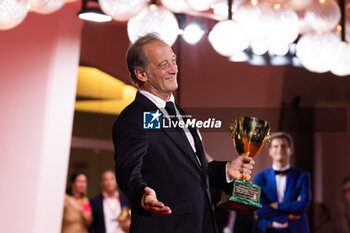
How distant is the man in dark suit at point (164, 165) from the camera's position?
1.54 m

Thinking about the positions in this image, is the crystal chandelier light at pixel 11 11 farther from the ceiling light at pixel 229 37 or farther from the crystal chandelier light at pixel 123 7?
the ceiling light at pixel 229 37

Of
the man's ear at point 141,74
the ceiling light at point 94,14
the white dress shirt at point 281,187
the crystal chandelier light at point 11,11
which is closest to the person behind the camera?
the man's ear at point 141,74

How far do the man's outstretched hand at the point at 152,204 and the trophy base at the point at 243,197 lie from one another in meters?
0.20

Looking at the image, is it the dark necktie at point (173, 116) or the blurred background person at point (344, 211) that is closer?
the dark necktie at point (173, 116)

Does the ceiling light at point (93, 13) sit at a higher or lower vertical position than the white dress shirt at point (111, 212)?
higher

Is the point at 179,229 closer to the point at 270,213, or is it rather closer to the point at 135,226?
the point at 135,226

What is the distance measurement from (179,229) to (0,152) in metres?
3.76

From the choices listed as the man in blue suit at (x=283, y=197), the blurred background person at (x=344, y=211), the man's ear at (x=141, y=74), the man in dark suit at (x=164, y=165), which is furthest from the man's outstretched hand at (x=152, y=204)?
the blurred background person at (x=344, y=211)

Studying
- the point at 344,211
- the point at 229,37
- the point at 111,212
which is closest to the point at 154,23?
the point at 229,37

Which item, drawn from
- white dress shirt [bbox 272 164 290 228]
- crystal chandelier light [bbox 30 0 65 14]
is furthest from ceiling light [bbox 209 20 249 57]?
white dress shirt [bbox 272 164 290 228]

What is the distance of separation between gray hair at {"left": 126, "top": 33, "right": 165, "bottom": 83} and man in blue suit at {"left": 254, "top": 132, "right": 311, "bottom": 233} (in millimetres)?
2983

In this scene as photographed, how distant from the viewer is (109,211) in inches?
221

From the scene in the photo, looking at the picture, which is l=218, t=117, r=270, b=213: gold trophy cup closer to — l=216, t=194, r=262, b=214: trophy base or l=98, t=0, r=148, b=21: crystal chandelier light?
l=216, t=194, r=262, b=214: trophy base

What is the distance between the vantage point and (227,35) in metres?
3.53
